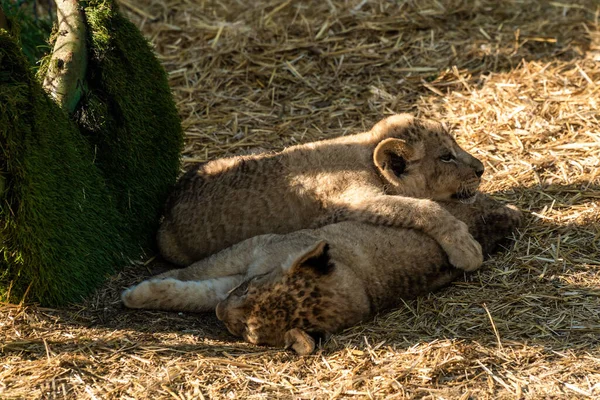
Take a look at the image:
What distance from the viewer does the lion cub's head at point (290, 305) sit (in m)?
5.84

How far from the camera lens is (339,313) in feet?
19.9

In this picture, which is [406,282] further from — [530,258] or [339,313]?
[530,258]

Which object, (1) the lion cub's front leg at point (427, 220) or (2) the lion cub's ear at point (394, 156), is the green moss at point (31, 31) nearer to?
(2) the lion cub's ear at point (394, 156)

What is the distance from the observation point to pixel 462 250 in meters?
6.61

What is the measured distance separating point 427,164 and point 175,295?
2.38 metres

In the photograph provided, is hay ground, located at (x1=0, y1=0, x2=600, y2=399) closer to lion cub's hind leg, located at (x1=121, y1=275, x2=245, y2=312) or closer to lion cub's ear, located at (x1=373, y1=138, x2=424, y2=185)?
lion cub's hind leg, located at (x1=121, y1=275, x2=245, y2=312)

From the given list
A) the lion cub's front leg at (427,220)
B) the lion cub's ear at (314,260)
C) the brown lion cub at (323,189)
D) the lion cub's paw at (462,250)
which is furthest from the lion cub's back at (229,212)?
the lion cub's paw at (462,250)

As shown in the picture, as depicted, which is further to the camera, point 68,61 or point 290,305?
point 68,61

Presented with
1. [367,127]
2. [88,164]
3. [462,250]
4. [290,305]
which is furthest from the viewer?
[367,127]

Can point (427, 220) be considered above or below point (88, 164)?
below

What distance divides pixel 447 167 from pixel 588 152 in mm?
1847

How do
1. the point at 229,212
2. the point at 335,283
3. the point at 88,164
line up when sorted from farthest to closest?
the point at 229,212
the point at 88,164
the point at 335,283

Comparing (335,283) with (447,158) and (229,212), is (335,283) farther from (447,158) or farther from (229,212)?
(447,158)

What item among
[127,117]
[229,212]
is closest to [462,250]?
[229,212]
